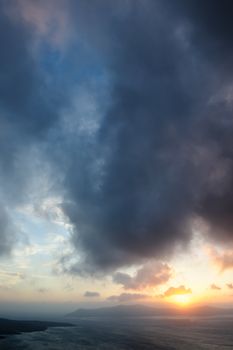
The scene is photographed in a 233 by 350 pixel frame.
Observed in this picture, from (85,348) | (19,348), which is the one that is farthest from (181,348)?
(19,348)

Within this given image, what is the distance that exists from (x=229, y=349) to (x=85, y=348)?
228 feet

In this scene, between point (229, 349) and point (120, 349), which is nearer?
point (120, 349)

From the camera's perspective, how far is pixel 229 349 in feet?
490

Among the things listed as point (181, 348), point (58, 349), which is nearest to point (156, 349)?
point (181, 348)

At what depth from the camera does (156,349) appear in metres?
144

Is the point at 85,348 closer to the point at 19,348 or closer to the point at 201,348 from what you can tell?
the point at 19,348

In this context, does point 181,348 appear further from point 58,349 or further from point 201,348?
point 58,349

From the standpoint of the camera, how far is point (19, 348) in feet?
451

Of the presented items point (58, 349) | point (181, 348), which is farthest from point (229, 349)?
point (58, 349)

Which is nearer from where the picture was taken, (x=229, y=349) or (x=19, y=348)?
(x=19, y=348)

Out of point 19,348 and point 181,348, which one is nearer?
point 19,348

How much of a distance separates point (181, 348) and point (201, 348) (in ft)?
32.6

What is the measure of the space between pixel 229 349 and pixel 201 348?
1335 centimetres

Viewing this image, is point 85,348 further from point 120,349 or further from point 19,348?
point 19,348
